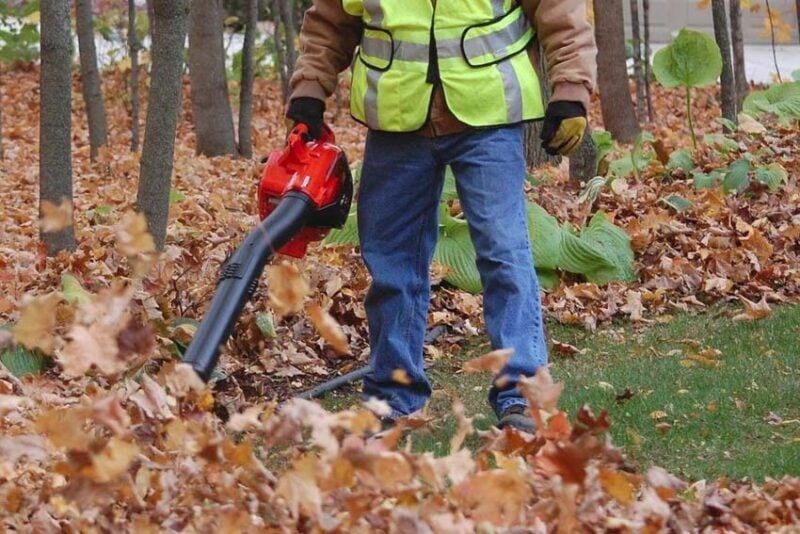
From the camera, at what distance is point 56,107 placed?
19.7 ft

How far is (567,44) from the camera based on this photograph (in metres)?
3.94

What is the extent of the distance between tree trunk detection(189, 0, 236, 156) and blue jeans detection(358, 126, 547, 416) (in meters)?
7.76

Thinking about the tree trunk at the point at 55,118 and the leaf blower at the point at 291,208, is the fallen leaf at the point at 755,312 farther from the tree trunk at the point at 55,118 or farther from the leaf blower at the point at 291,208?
the tree trunk at the point at 55,118

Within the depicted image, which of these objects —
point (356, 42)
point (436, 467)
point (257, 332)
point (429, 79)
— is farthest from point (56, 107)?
point (436, 467)

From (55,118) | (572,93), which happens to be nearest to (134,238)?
(572,93)

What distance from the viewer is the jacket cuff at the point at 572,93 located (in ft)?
12.9

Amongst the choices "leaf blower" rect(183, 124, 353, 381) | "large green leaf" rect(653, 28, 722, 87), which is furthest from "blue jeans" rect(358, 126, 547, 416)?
"large green leaf" rect(653, 28, 722, 87)

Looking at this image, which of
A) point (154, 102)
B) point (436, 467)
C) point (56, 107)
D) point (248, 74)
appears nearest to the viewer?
point (436, 467)

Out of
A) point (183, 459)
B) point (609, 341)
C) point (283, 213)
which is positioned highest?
point (283, 213)

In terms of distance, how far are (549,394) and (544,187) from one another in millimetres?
5038

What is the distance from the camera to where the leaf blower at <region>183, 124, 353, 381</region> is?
11.8 feet

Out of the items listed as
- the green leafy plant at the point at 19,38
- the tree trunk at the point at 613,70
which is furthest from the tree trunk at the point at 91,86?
the green leafy plant at the point at 19,38

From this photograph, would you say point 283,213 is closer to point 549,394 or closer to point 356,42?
point 356,42

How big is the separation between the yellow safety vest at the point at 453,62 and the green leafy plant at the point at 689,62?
4713 mm
